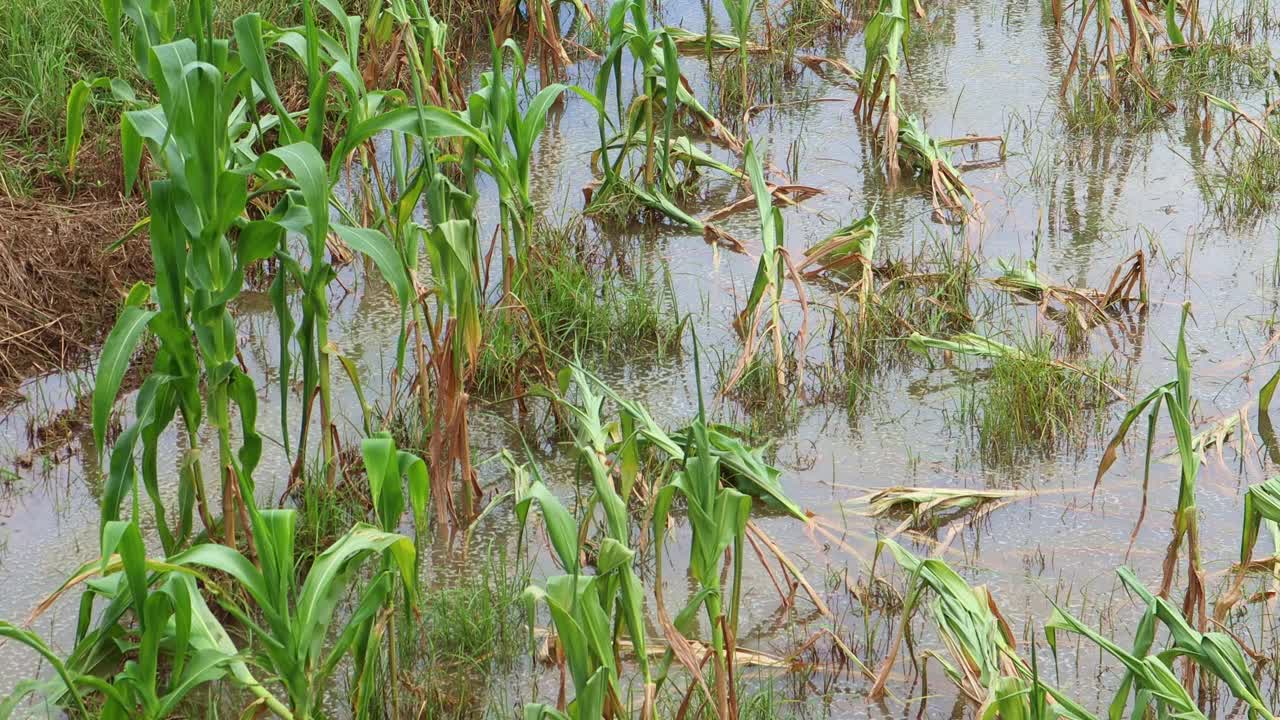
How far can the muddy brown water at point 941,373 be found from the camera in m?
2.29

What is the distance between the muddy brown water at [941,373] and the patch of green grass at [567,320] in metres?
0.05

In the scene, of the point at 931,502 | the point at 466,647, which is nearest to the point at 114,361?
the point at 466,647

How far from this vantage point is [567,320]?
3.07 meters

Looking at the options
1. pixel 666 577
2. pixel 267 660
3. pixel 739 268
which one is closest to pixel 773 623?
pixel 666 577

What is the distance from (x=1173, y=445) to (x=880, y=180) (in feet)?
4.62

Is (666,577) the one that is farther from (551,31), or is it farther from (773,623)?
(551,31)

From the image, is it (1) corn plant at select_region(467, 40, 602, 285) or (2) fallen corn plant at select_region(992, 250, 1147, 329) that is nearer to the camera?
(1) corn plant at select_region(467, 40, 602, 285)

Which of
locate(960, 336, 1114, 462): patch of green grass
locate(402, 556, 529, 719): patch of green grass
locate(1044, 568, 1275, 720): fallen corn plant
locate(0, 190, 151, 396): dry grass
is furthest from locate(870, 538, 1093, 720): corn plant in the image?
locate(0, 190, 151, 396): dry grass

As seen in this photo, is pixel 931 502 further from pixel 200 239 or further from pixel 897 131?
pixel 897 131

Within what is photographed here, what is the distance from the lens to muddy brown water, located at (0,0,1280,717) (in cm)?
229

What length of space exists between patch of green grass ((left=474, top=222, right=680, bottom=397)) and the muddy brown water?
0.05 m

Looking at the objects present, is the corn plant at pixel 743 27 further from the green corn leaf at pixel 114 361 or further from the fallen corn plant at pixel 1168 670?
the fallen corn plant at pixel 1168 670

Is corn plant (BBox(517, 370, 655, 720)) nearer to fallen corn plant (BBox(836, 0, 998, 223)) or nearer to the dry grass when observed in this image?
the dry grass

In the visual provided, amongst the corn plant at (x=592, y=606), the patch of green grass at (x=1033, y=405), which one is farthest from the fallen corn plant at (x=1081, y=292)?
the corn plant at (x=592, y=606)
